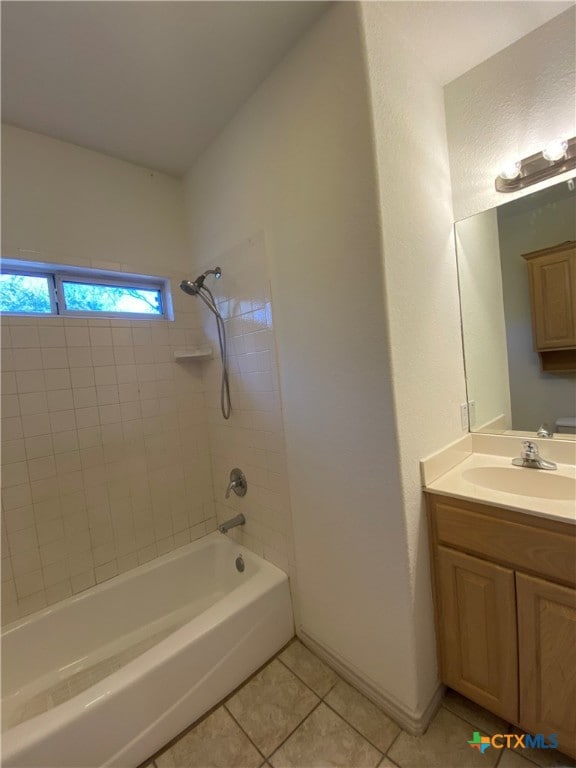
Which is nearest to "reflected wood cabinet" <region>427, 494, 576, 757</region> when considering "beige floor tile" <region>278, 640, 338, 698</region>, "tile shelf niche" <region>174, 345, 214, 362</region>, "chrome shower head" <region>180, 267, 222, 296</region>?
"beige floor tile" <region>278, 640, 338, 698</region>

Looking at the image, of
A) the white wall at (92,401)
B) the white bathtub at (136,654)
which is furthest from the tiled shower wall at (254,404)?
the white wall at (92,401)

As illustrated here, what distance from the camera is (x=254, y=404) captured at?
5.72 ft

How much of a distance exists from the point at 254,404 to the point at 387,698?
1371 millimetres

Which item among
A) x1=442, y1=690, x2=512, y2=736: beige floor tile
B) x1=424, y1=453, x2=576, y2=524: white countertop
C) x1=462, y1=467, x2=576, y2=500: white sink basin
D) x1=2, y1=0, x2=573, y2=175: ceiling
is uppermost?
x1=2, y1=0, x2=573, y2=175: ceiling

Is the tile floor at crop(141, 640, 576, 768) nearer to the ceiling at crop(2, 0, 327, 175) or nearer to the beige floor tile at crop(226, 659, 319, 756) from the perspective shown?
the beige floor tile at crop(226, 659, 319, 756)

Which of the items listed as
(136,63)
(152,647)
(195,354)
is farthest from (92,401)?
(136,63)

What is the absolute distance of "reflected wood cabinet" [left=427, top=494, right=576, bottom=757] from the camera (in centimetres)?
97

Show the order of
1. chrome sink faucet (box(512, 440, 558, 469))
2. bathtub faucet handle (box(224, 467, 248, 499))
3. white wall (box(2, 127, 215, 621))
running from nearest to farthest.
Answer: chrome sink faucet (box(512, 440, 558, 469)) → white wall (box(2, 127, 215, 621)) → bathtub faucet handle (box(224, 467, 248, 499))

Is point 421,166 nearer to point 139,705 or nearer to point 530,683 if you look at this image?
point 530,683

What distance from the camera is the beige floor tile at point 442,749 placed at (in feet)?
3.57

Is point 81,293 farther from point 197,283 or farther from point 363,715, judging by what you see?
point 363,715

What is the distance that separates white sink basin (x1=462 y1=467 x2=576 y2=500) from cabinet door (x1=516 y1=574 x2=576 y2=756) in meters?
0.35

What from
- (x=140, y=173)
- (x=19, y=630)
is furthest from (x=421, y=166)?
(x=19, y=630)

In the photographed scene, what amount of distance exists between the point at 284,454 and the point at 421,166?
140 centimetres
